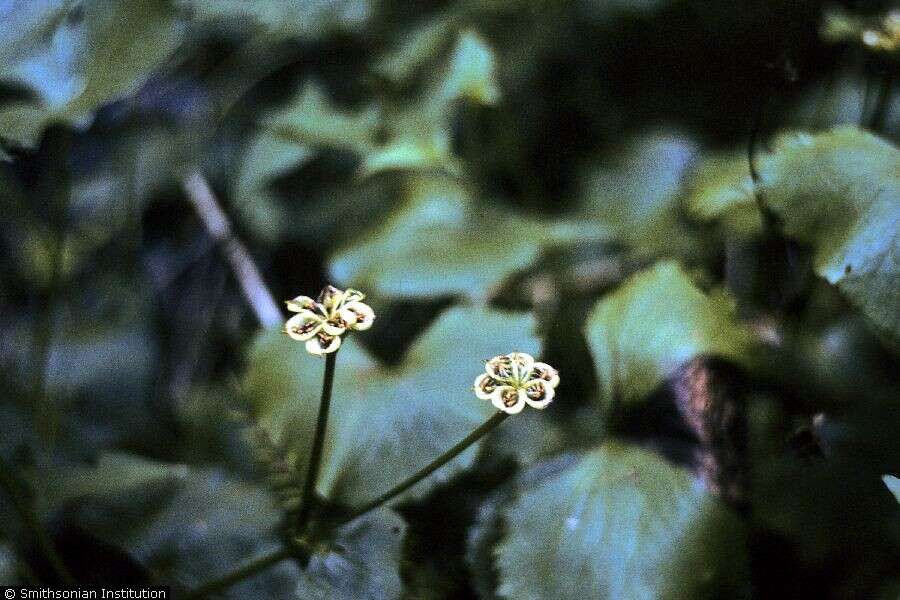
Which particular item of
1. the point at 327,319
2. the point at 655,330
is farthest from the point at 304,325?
the point at 655,330

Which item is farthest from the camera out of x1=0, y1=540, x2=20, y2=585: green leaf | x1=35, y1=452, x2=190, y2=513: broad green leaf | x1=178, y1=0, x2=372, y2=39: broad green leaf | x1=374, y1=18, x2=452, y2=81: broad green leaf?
x1=374, y1=18, x2=452, y2=81: broad green leaf

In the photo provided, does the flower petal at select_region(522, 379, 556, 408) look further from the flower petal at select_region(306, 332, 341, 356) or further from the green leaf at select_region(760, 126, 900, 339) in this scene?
the green leaf at select_region(760, 126, 900, 339)

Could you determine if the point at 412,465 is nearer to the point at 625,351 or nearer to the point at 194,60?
the point at 625,351

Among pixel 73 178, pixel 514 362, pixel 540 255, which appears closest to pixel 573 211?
pixel 540 255

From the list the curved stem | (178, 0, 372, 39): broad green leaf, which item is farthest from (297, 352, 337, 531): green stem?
the curved stem

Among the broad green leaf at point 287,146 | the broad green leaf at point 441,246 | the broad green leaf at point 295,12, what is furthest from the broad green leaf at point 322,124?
the broad green leaf at point 295,12

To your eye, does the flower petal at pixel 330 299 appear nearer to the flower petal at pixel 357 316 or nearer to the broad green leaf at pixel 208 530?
the flower petal at pixel 357 316
